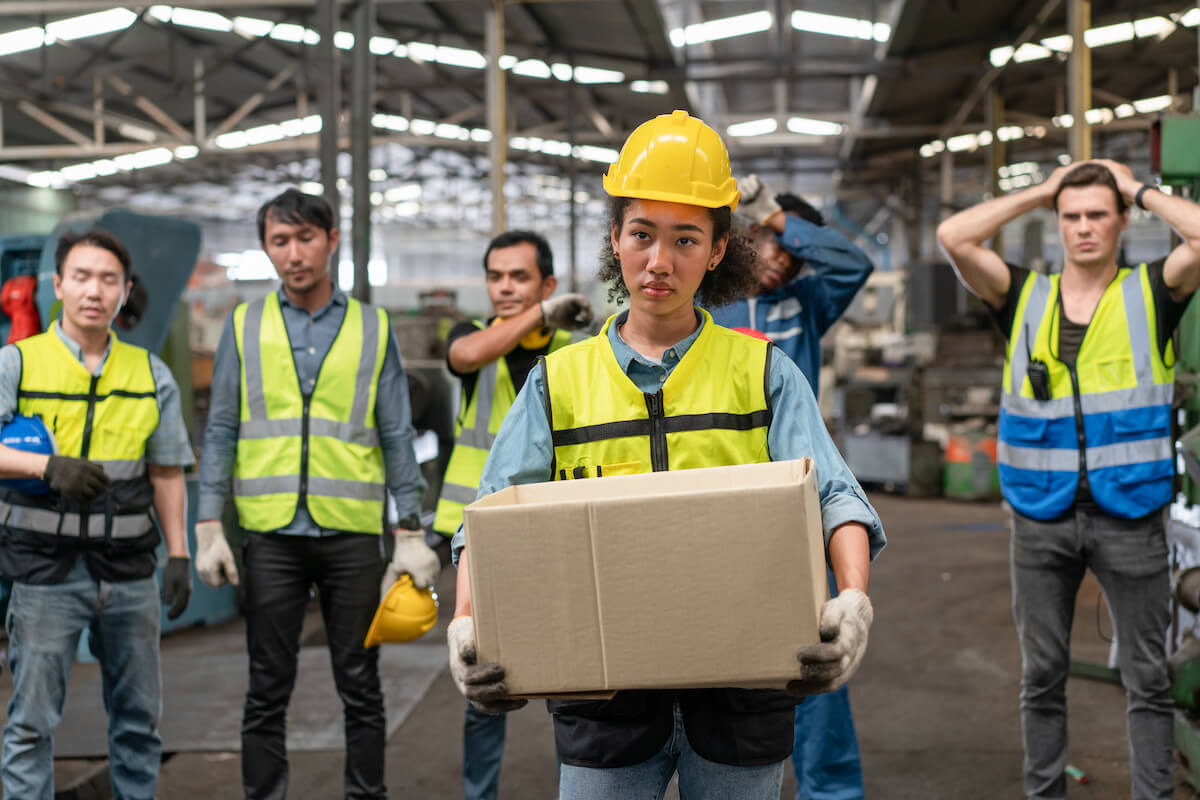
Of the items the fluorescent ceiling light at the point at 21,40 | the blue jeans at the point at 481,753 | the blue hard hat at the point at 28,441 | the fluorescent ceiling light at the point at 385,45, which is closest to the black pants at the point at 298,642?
the blue jeans at the point at 481,753

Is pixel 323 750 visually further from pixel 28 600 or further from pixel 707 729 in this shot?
pixel 707 729

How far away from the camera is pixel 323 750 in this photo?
3.50 meters

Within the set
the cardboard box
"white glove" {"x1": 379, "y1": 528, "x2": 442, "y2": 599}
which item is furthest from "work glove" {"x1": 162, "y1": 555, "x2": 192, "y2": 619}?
the cardboard box

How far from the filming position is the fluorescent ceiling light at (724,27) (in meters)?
10.6

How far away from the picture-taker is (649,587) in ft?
3.91

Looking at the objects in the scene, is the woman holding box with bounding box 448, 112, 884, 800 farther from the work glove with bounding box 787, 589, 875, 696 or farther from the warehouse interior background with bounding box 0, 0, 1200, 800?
the warehouse interior background with bounding box 0, 0, 1200, 800

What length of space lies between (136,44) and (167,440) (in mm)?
10089

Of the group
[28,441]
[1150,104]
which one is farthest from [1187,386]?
[1150,104]

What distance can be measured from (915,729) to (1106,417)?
1.67 m

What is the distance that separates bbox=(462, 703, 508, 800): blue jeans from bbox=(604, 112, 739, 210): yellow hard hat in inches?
67.4

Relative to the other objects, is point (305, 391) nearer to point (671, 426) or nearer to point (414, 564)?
point (414, 564)

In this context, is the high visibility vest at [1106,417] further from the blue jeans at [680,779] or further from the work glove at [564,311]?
the blue jeans at [680,779]

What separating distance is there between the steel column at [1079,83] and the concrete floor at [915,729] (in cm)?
267

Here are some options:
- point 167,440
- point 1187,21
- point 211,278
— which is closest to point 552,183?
point 211,278
